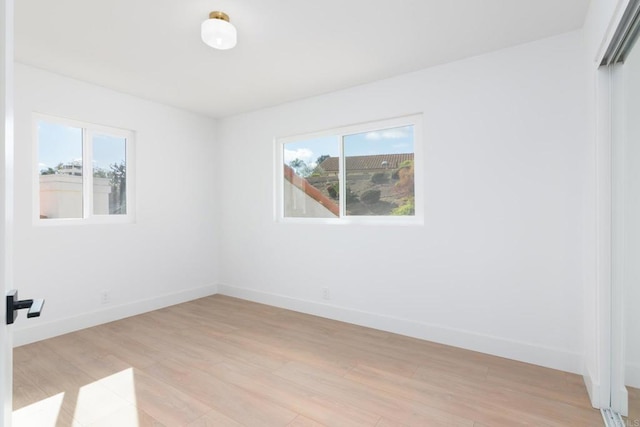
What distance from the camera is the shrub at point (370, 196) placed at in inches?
135

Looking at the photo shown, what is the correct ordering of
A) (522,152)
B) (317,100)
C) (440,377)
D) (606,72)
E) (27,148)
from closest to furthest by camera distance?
1. (606,72)
2. (440,377)
3. (522,152)
4. (27,148)
5. (317,100)

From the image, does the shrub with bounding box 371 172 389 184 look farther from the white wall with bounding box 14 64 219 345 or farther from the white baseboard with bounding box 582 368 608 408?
the white wall with bounding box 14 64 219 345

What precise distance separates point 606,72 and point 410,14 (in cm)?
124

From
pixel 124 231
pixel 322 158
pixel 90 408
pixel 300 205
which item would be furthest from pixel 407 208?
pixel 124 231

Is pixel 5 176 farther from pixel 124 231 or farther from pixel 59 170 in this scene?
pixel 124 231

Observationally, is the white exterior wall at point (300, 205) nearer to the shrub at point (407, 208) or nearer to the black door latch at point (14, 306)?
the shrub at point (407, 208)

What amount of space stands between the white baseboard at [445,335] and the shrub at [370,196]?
1160 millimetres

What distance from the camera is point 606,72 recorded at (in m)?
1.95

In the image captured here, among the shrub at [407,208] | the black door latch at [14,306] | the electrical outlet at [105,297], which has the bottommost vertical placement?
the electrical outlet at [105,297]

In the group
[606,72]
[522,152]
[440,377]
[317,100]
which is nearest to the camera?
[606,72]

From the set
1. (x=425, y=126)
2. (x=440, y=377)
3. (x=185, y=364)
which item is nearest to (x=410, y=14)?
(x=425, y=126)

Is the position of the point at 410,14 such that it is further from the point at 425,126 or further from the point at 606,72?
the point at 606,72

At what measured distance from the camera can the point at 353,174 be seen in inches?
142

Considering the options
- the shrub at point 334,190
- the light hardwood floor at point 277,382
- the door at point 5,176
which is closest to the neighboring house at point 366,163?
the shrub at point 334,190
